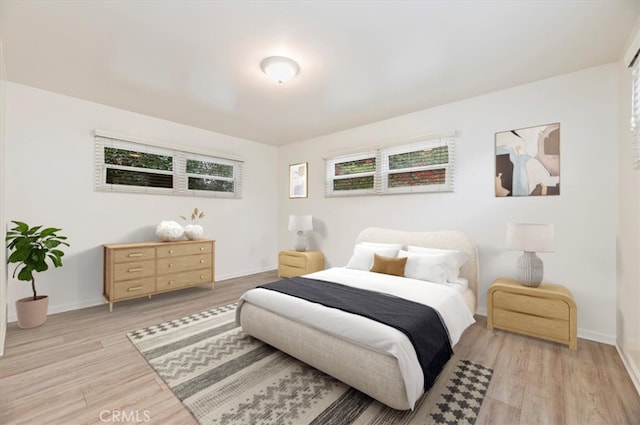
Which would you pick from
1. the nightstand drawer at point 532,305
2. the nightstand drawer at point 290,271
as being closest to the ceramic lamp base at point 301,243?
the nightstand drawer at point 290,271

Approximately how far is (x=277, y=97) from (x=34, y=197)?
9.95ft

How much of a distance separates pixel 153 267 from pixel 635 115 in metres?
5.00

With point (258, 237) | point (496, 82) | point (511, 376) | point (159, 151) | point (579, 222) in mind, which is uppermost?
point (496, 82)

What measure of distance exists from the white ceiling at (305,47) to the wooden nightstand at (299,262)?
7.99ft

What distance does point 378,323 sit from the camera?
1.79 metres

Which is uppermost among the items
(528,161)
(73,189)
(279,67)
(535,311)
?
(279,67)

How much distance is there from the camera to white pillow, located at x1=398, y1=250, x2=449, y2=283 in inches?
110

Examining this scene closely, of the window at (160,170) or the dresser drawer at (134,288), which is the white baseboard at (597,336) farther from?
the window at (160,170)

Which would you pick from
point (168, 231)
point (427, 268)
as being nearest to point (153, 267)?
point (168, 231)

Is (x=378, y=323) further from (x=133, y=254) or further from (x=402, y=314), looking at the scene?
(x=133, y=254)

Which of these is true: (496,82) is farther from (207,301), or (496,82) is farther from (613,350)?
(207,301)

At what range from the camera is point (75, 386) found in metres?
1.88

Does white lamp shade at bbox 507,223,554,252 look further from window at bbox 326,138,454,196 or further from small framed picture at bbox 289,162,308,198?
small framed picture at bbox 289,162,308,198

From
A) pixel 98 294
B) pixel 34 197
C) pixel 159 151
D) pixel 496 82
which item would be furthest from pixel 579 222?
pixel 34 197
